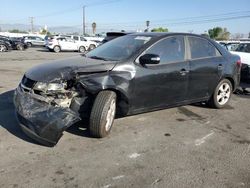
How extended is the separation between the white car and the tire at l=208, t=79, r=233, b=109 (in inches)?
974

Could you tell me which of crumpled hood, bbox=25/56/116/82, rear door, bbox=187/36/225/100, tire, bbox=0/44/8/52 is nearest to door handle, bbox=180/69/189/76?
rear door, bbox=187/36/225/100

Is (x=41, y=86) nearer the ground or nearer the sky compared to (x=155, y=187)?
nearer the sky

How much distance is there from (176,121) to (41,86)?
260cm

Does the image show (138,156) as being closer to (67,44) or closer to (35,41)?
(67,44)

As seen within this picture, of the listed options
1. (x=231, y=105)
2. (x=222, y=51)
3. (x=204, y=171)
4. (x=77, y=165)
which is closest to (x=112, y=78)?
(x=77, y=165)

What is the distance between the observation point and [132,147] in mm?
4633

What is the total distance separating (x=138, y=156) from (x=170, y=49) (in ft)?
7.43

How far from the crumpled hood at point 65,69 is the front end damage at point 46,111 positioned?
14 cm

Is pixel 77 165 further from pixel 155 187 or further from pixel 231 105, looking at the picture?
pixel 231 105

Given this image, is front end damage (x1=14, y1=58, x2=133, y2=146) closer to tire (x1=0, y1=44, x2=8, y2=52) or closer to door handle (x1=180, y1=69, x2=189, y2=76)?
door handle (x1=180, y1=69, x2=189, y2=76)

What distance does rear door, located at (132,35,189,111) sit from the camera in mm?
5308

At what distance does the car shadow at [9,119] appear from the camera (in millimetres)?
4902

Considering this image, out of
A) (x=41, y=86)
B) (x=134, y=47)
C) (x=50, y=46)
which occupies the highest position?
(x=134, y=47)

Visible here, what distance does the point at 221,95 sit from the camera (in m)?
6.96
